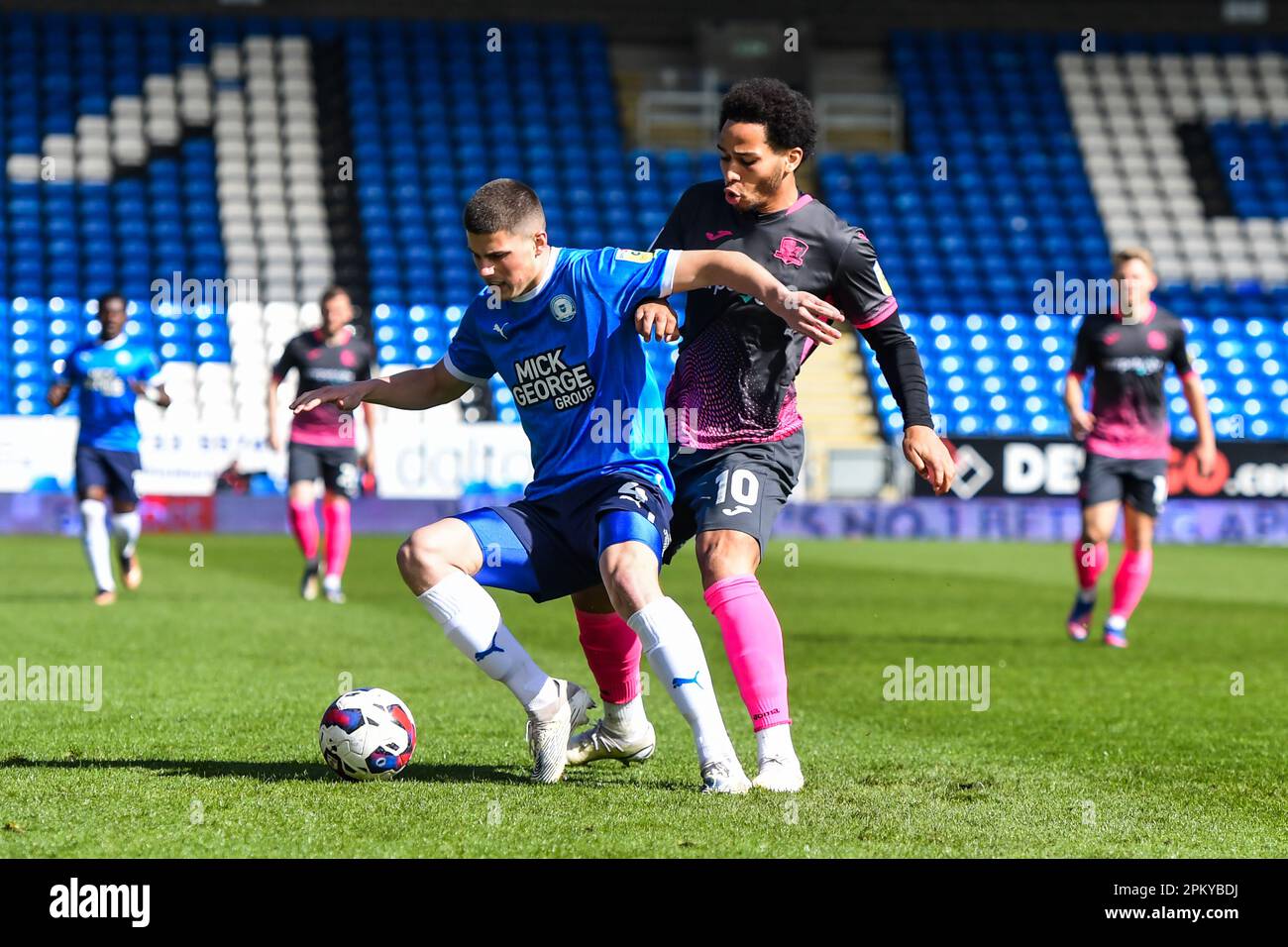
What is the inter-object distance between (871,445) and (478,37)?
34.5 feet

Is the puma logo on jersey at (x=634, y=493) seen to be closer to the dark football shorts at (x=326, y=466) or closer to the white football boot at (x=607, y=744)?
the white football boot at (x=607, y=744)

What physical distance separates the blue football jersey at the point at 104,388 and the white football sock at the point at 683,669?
320 inches

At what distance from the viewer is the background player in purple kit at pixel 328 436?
12.5 metres

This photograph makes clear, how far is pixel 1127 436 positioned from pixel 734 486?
5.80 m

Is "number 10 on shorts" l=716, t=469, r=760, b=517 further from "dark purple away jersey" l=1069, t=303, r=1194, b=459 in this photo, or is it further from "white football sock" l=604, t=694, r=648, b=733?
"dark purple away jersey" l=1069, t=303, r=1194, b=459

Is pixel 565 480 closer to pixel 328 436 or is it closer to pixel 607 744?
pixel 607 744

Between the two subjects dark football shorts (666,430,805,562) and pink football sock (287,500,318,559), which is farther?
pink football sock (287,500,318,559)

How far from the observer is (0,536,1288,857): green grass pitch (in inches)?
172

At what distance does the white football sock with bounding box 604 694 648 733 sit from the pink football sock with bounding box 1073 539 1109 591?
17.9ft
